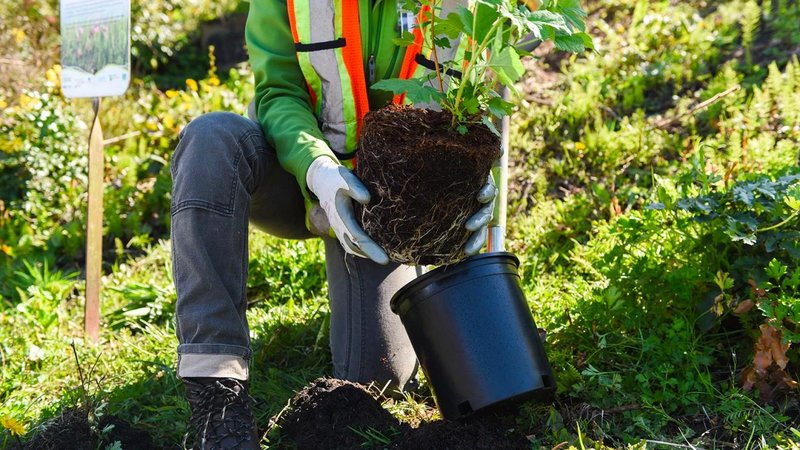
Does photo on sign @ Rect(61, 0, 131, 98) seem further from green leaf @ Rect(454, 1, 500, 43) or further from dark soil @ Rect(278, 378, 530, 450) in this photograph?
green leaf @ Rect(454, 1, 500, 43)

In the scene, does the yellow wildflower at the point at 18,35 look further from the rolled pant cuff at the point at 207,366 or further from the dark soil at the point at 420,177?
the dark soil at the point at 420,177

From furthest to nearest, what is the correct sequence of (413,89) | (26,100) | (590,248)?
(26,100) < (590,248) < (413,89)

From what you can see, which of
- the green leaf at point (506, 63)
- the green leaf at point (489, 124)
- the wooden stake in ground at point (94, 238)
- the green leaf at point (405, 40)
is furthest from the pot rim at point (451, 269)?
the wooden stake in ground at point (94, 238)

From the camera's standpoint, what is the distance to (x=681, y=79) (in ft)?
12.2

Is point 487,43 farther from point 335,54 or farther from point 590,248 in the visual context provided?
point 590,248

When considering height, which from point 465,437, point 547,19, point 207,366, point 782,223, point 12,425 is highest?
point 547,19

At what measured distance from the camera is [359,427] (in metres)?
2.08

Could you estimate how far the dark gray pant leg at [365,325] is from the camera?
7.88 feet

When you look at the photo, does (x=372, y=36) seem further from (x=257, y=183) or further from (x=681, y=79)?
(x=681, y=79)

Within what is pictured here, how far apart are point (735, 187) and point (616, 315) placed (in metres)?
0.47

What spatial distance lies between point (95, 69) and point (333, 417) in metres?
1.79

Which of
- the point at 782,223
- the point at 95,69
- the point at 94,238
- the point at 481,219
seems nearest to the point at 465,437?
the point at 481,219

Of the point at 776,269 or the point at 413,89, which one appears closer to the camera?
the point at 413,89

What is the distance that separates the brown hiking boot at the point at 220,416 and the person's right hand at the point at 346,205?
1.52 feet
